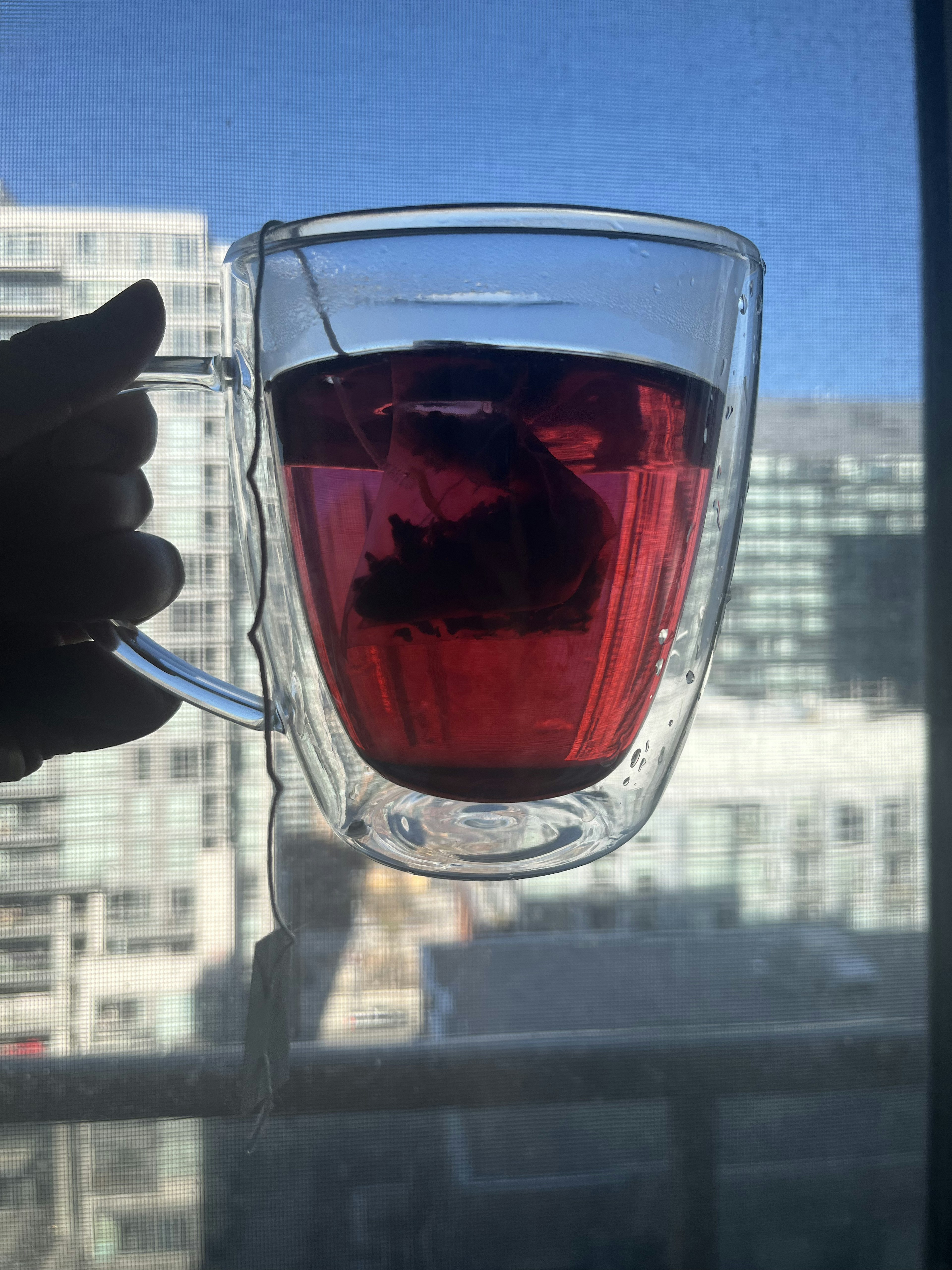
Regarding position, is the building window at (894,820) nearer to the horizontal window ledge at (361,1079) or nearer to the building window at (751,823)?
the building window at (751,823)

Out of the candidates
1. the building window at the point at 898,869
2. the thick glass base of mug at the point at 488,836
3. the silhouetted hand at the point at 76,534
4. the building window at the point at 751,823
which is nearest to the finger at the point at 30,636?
the silhouetted hand at the point at 76,534

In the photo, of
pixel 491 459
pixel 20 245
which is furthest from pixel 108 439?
pixel 491 459

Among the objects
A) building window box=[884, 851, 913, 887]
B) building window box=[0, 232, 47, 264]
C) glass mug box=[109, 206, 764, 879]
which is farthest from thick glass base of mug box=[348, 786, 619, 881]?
building window box=[0, 232, 47, 264]

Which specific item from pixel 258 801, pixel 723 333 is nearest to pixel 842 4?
pixel 723 333

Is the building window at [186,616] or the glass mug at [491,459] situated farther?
the building window at [186,616]

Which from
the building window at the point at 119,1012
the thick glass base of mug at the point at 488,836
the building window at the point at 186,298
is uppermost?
the building window at the point at 186,298

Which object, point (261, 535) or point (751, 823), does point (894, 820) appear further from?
point (261, 535)
